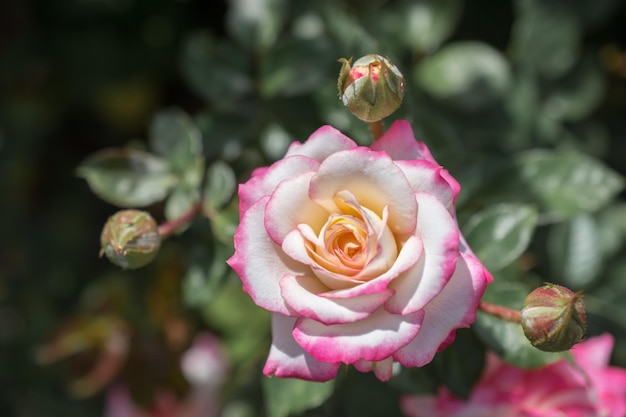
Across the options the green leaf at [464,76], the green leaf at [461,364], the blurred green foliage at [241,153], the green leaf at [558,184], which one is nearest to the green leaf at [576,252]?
the blurred green foliage at [241,153]

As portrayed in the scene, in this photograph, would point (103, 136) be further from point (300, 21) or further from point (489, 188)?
point (489, 188)

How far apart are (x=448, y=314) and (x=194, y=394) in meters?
1.15

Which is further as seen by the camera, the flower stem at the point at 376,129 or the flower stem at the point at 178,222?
the flower stem at the point at 178,222

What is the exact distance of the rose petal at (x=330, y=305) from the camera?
2.78ft

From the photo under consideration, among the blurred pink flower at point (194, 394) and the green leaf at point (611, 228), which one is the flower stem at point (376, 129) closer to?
the green leaf at point (611, 228)

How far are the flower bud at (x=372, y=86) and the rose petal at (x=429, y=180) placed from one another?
80 millimetres

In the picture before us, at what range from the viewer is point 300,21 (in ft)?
5.36

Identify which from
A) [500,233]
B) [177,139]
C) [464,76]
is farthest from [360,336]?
[464,76]

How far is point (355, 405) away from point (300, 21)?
2.71 feet

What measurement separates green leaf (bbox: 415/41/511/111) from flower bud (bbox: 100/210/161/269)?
0.77m

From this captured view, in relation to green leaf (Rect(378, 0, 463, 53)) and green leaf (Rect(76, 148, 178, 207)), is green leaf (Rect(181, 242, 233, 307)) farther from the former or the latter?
green leaf (Rect(378, 0, 463, 53))

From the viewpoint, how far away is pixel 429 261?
868 millimetres

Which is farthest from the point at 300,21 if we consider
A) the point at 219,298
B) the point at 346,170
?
the point at 346,170

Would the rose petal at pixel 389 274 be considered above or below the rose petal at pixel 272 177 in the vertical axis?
below
